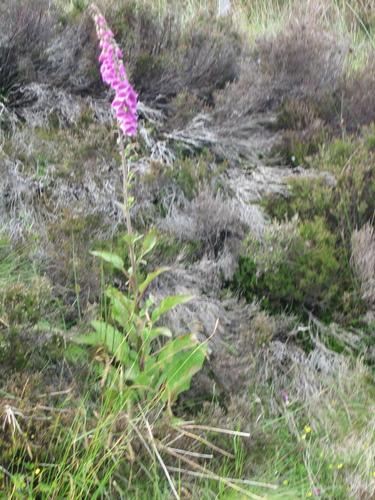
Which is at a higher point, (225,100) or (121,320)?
(225,100)

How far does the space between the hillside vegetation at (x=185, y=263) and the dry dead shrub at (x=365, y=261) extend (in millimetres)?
14

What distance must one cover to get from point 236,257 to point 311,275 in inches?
19.1

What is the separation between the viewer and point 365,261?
8.99ft

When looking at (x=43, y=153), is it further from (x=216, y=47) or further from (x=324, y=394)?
(x=324, y=394)

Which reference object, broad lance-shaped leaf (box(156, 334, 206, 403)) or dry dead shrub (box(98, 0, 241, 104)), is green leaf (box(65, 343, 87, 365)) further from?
dry dead shrub (box(98, 0, 241, 104))

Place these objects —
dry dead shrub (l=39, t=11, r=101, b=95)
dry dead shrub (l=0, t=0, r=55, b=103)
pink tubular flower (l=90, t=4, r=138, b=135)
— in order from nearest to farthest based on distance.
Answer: pink tubular flower (l=90, t=4, r=138, b=135) → dry dead shrub (l=0, t=0, r=55, b=103) → dry dead shrub (l=39, t=11, r=101, b=95)

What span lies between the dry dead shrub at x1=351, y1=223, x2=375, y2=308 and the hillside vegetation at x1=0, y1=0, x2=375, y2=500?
1 cm

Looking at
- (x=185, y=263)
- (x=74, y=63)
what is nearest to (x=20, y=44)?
(x=74, y=63)

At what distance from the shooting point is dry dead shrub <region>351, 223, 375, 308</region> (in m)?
2.70

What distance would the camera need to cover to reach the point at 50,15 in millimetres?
4098

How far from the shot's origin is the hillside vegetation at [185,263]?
180cm

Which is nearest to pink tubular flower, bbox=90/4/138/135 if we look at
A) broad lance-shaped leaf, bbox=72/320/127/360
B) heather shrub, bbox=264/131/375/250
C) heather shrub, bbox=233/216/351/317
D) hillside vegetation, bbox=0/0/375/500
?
hillside vegetation, bbox=0/0/375/500

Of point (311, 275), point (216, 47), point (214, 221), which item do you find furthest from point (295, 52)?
point (311, 275)

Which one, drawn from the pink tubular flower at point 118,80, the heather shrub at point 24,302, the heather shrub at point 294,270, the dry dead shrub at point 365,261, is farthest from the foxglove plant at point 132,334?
the dry dead shrub at point 365,261
